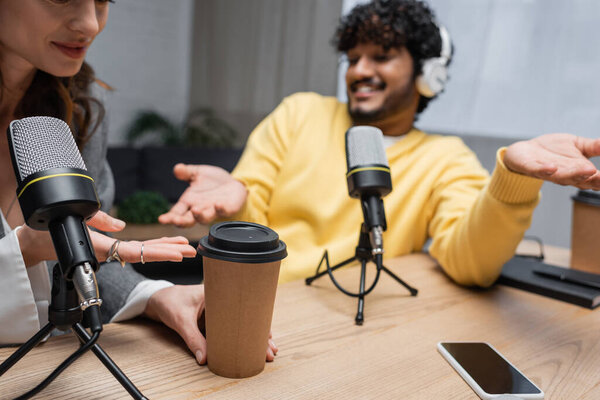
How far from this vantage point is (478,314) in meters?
0.80

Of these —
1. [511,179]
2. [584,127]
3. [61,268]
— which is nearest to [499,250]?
[511,179]

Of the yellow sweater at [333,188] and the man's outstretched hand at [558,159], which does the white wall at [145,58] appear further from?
the man's outstretched hand at [558,159]

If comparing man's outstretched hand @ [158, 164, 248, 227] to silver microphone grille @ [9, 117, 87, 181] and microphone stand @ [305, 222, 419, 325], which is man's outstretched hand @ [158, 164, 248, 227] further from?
silver microphone grille @ [9, 117, 87, 181]

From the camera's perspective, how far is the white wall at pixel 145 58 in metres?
3.58

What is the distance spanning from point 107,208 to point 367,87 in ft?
2.55

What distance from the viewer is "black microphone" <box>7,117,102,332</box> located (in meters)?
0.40

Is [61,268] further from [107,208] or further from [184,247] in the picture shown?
[107,208]

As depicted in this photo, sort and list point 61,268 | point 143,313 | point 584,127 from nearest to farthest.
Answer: point 61,268 < point 143,313 < point 584,127

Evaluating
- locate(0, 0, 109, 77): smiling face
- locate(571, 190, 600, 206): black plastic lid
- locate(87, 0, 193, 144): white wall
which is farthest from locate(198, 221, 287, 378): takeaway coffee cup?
locate(87, 0, 193, 144): white wall

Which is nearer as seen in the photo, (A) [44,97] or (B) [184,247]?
(B) [184,247]

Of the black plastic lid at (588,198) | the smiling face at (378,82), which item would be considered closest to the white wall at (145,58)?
the smiling face at (378,82)

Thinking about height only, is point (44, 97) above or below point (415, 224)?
above

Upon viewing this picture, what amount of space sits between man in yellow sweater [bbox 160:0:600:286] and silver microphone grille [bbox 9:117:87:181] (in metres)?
0.56

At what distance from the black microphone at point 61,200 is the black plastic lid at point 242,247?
0.39 ft
